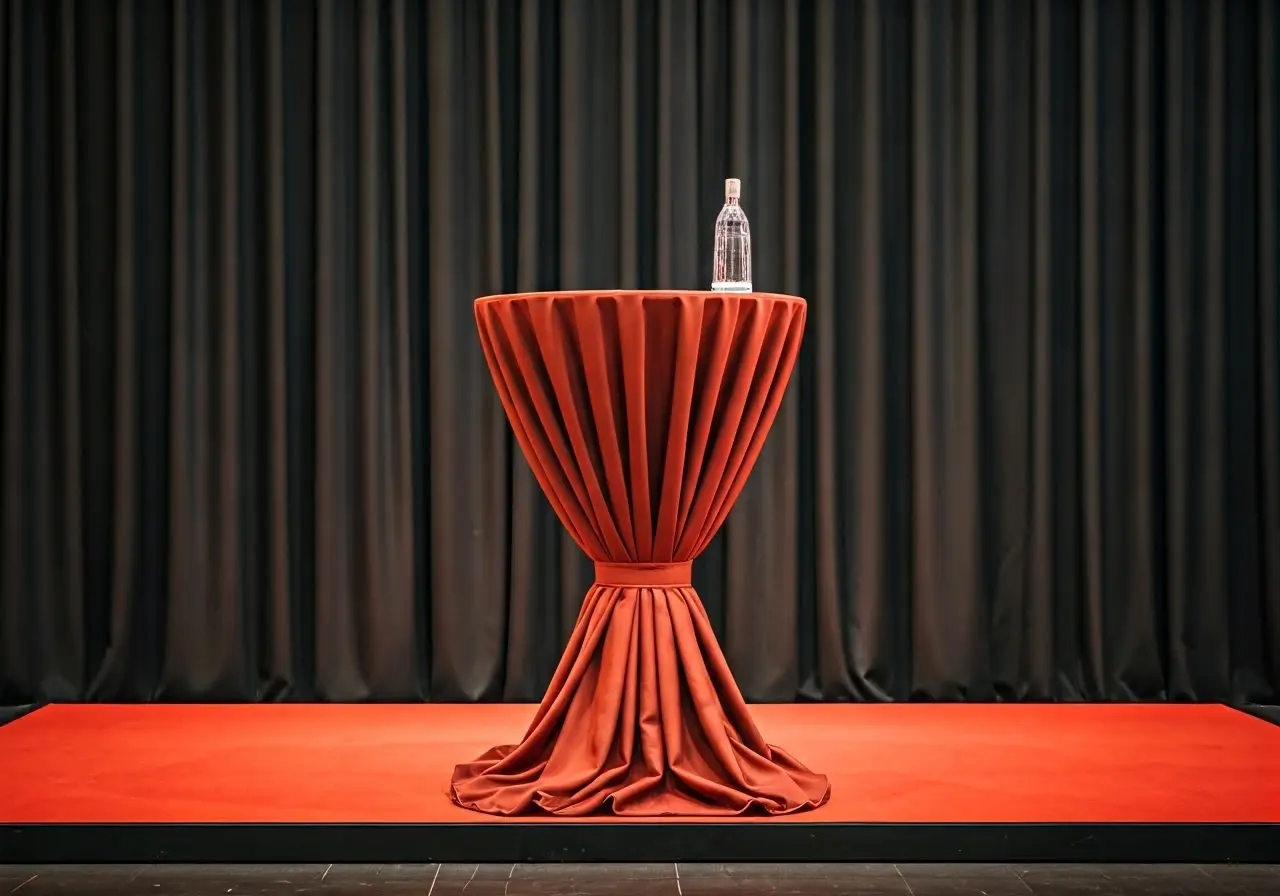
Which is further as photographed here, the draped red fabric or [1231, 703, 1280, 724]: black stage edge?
[1231, 703, 1280, 724]: black stage edge

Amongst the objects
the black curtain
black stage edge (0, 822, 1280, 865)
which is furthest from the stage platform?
the black curtain

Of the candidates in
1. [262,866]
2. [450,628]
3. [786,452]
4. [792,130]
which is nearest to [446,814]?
[262,866]

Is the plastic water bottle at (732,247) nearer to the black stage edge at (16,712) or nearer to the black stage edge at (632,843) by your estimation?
the black stage edge at (632,843)

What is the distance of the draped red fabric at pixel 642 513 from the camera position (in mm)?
3148

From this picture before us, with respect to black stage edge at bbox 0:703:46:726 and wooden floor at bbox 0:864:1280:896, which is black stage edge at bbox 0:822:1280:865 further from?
black stage edge at bbox 0:703:46:726

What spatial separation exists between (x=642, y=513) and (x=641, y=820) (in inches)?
23.1

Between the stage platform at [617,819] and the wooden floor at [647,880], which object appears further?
the stage platform at [617,819]

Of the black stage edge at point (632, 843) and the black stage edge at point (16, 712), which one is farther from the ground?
the black stage edge at point (16, 712)

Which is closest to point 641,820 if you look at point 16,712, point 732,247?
point 732,247

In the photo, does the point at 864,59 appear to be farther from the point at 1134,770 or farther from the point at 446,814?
the point at 446,814

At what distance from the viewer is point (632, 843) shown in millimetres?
3061

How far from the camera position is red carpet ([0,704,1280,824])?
3172 millimetres

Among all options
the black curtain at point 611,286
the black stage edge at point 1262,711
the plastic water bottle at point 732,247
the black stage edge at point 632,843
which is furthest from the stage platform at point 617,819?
the plastic water bottle at point 732,247

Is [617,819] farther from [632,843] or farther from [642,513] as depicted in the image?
[642,513]
